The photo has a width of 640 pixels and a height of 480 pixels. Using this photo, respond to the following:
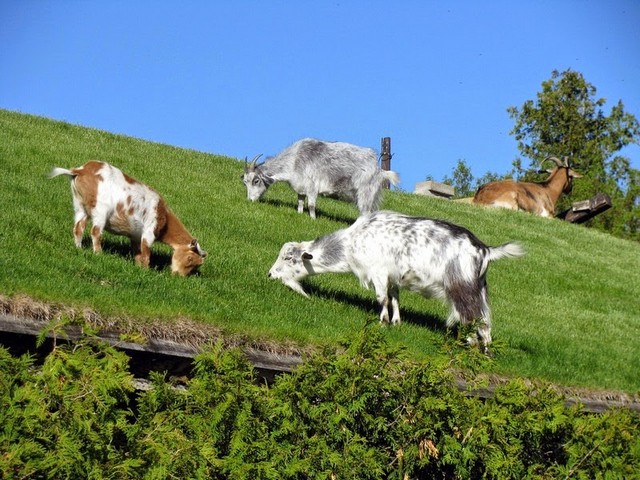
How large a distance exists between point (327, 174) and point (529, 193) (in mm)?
14042

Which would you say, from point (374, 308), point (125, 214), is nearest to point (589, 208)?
point (374, 308)

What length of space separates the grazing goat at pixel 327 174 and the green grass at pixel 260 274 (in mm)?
531

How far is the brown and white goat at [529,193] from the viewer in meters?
30.6

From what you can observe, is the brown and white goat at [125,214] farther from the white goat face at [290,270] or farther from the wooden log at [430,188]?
the wooden log at [430,188]

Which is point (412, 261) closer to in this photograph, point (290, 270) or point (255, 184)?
point (290, 270)

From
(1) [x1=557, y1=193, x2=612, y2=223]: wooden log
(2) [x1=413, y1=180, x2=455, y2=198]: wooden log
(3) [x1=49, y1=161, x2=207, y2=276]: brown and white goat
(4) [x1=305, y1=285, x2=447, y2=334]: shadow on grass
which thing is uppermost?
(2) [x1=413, y1=180, x2=455, y2=198]: wooden log

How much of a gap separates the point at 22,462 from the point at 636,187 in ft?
178

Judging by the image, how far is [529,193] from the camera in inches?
1233

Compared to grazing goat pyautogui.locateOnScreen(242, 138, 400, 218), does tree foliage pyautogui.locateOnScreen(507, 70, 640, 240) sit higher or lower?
higher

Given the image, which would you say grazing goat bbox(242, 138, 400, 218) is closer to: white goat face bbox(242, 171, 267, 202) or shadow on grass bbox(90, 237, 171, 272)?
white goat face bbox(242, 171, 267, 202)

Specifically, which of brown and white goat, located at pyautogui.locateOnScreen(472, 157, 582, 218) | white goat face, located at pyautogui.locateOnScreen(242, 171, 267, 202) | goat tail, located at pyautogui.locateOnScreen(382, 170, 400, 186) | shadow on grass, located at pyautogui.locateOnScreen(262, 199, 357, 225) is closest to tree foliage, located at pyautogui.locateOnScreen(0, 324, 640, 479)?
goat tail, located at pyautogui.locateOnScreen(382, 170, 400, 186)

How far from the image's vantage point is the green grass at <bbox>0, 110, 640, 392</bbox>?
33.3 feet

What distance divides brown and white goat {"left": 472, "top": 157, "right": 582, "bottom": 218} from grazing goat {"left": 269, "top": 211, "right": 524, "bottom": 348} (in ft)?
60.1

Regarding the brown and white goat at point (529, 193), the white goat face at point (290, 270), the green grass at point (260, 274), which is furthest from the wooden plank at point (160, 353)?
the brown and white goat at point (529, 193)
